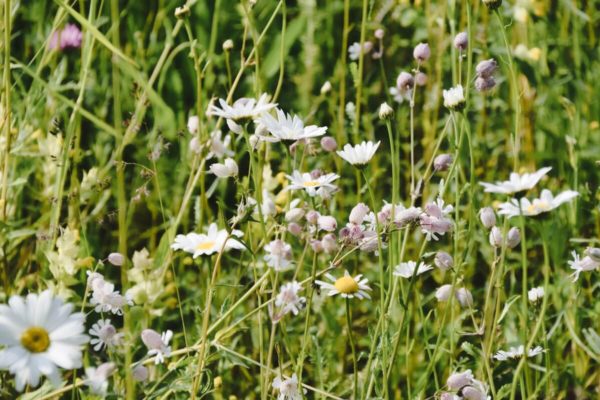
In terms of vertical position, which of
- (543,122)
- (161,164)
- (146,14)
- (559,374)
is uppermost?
(146,14)

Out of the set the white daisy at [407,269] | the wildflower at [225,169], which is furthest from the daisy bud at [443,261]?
the wildflower at [225,169]

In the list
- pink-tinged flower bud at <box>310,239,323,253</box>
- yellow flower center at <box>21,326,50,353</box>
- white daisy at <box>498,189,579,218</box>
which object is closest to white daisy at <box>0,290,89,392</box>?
yellow flower center at <box>21,326,50,353</box>

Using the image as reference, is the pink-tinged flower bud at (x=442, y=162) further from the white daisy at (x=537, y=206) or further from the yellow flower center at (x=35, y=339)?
the yellow flower center at (x=35, y=339)

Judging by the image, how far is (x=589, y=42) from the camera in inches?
77.9

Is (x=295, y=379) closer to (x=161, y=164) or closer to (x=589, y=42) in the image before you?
(x=161, y=164)

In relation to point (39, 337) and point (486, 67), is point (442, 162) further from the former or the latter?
point (39, 337)

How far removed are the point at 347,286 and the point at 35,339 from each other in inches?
14.6

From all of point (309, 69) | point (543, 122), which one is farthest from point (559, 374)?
point (309, 69)

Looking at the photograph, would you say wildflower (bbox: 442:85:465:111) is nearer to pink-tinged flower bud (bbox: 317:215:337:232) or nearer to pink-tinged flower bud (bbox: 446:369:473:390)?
pink-tinged flower bud (bbox: 317:215:337:232)

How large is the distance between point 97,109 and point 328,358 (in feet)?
3.06

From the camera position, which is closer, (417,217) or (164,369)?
(417,217)

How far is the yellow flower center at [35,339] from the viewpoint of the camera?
68 centimetres

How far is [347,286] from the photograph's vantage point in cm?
94

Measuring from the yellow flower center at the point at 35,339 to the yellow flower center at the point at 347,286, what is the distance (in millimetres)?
352
